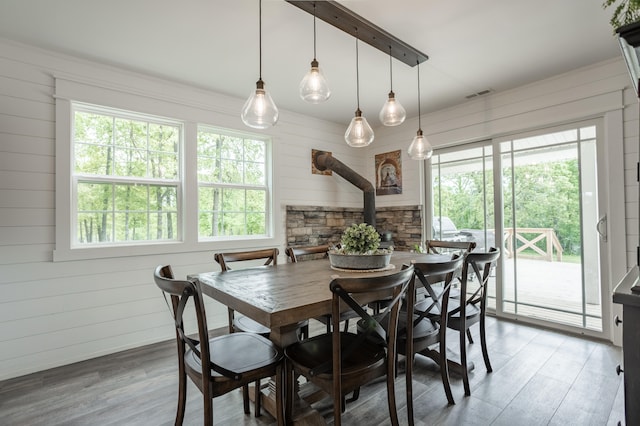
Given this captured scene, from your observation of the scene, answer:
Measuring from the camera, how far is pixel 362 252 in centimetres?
209

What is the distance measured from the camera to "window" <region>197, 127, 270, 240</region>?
3.53 meters

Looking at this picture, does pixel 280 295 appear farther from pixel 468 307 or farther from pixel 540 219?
pixel 540 219

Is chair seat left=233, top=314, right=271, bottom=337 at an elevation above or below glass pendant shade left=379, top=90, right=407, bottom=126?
below

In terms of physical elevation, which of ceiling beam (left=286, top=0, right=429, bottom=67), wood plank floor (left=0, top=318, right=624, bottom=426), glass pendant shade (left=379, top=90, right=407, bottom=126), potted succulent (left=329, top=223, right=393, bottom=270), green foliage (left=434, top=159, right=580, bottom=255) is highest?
ceiling beam (left=286, top=0, right=429, bottom=67)

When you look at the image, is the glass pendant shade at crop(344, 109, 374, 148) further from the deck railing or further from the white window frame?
the deck railing

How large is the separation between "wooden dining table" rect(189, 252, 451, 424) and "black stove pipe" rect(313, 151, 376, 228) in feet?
7.25

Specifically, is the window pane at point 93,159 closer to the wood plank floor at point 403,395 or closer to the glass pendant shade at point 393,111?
the wood plank floor at point 403,395

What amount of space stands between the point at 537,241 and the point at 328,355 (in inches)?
117

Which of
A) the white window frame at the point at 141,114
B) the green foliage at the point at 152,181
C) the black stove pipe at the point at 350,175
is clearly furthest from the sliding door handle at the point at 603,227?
the green foliage at the point at 152,181

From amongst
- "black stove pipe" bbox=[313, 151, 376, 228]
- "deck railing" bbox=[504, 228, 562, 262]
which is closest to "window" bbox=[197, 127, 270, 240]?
"black stove pipe" bbox=[313, 151, 376, 228]

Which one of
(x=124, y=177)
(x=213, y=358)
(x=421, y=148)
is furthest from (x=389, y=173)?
(x=213, y=358)

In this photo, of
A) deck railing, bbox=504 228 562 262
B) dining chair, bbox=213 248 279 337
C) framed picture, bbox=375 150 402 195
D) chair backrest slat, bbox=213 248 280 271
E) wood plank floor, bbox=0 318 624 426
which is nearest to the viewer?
wood plank floor, bbox=0 318 624 426

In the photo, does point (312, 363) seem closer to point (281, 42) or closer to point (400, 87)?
point (281, 42)

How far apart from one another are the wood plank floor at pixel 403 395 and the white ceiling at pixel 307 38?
8.49 ft
